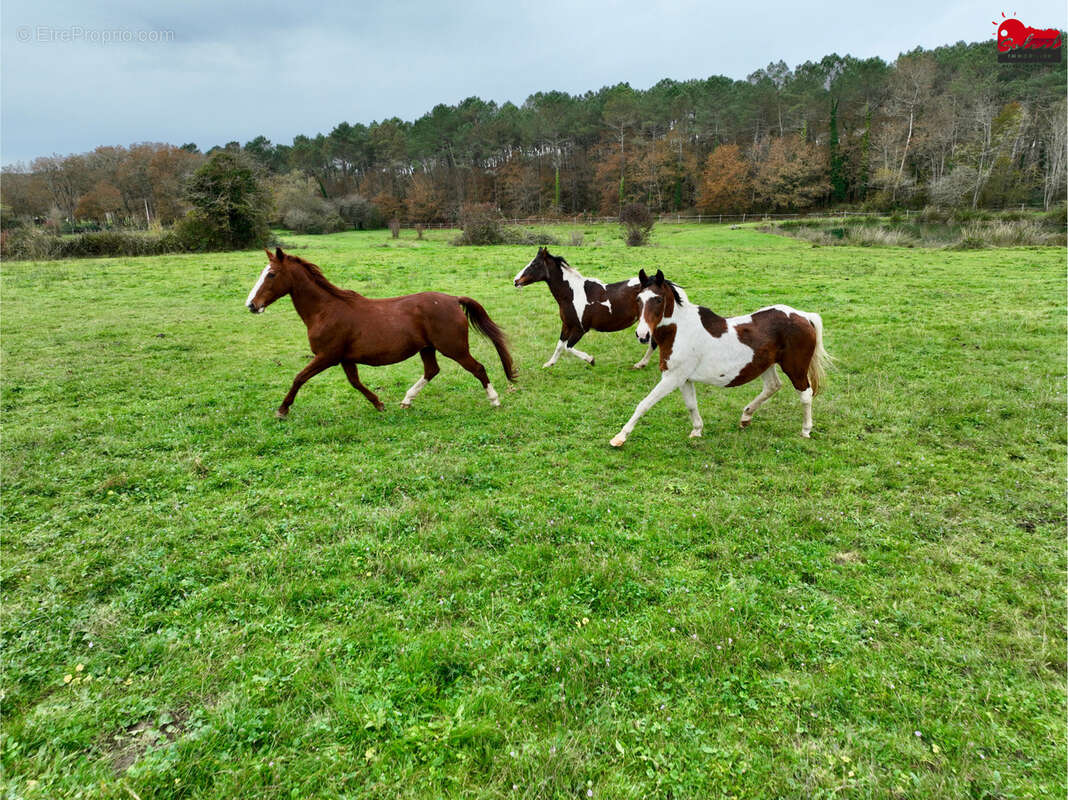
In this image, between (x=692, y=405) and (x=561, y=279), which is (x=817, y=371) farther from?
(x=561, y=279)

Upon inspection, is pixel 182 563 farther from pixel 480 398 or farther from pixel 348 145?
pixel 348 145

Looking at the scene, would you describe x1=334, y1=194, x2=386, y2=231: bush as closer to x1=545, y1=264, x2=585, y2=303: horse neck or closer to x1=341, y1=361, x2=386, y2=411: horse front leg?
x1=545, y1=264, x2=585, y2=303: horse neck

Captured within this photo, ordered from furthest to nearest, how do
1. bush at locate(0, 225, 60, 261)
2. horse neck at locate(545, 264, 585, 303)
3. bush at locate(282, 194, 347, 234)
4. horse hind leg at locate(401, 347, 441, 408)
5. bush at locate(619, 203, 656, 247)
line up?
bush at locate(282, 194, 347, 234)
bush at locate(619, 203, 656, 247)
bush at locate(0, 225, 60, 261)
horse neck at locate(545, 264, 585, 303)
horse hind leg at locate(401, 347, 441, 408)

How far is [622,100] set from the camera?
202 feet

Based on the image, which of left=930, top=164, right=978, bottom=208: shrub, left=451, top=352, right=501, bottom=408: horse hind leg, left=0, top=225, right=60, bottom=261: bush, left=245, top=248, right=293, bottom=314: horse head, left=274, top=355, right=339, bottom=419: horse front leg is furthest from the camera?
left=930, top=164, right=978, bottom=208: shrub

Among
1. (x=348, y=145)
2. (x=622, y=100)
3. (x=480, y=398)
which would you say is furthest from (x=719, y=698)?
(x=348, y=145)

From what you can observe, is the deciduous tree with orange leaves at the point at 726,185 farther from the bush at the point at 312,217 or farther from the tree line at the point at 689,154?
the bush at the point at 312,217

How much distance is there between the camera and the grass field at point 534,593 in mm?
2270

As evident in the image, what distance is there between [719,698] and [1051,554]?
3079 millimetres

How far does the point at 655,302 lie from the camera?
550 cm

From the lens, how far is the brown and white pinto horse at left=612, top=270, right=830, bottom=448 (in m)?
5.59

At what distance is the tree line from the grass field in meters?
36.7

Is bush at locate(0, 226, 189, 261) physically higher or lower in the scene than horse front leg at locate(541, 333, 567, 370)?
higher

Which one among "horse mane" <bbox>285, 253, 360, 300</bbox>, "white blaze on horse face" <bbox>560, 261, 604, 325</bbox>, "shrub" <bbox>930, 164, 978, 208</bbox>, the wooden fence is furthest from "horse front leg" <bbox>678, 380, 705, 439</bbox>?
"shrub" <bbox>930, 164, 978, 208</bbox>
